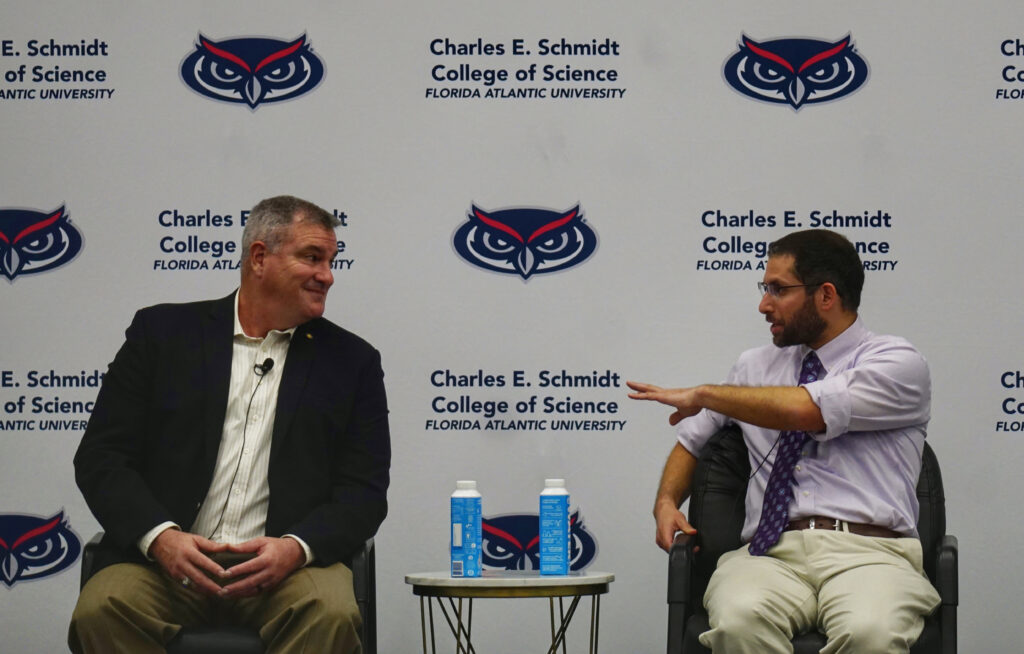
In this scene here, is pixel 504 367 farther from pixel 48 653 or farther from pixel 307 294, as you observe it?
pixel 48 653

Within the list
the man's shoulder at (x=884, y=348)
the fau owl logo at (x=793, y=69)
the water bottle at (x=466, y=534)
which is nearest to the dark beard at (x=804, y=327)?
the man's shoulder at (x=884, y=348)

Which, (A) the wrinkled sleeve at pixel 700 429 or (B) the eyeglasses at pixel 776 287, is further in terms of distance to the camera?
(A) the wrinkled sleeve at pixel 700 429

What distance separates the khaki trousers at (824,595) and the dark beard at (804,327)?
0.59 m

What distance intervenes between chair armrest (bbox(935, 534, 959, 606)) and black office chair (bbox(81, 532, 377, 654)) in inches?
61.6

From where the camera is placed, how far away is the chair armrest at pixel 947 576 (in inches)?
130

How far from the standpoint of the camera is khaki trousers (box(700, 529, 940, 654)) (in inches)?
126

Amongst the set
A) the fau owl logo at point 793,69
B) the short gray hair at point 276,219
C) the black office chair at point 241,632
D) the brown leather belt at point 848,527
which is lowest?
the black office chair at point 241,632

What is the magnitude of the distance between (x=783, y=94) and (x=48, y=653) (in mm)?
3573

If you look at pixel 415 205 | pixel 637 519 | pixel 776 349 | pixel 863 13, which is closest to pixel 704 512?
pixel 776 349

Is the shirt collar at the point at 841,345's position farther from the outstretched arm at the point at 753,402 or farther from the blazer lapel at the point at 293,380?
the blazer lapel at the point at 293,380

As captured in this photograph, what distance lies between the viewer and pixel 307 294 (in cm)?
369

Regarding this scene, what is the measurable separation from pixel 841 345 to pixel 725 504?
610mm

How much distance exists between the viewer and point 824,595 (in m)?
3.39

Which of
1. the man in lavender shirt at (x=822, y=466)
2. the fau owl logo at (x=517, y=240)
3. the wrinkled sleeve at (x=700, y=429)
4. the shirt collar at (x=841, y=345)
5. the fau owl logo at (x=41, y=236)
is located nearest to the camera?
the man in lavender shirt at (x=822, y=466)
